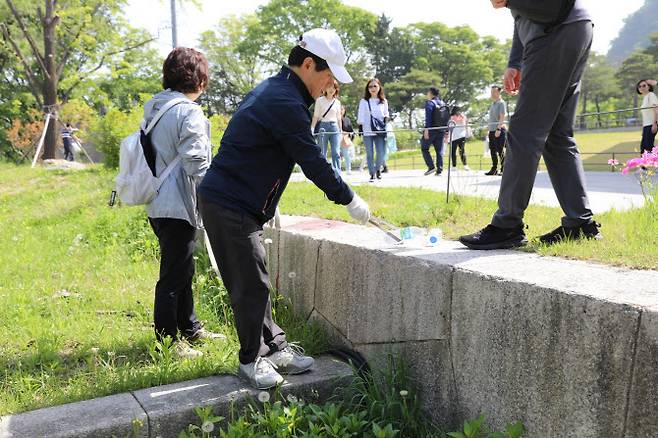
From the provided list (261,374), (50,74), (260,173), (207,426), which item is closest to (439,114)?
(260,173)

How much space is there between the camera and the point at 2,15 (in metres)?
19.3

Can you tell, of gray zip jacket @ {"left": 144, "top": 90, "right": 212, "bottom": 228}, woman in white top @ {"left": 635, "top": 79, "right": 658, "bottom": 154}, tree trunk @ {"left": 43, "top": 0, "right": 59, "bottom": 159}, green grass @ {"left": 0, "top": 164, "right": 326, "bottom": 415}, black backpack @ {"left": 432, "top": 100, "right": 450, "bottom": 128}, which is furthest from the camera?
→ tree trunk @ {"left": 43, "top": 0, "right": 59, "bottom": 159}

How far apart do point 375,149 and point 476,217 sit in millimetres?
5598

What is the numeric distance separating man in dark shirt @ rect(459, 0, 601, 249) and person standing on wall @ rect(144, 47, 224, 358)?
1.59m

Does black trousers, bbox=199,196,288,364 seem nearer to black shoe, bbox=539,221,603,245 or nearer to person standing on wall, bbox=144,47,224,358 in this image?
person standing on wall, bbox=144,47,224,358

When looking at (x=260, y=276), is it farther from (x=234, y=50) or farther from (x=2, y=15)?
(x=234, y=50)

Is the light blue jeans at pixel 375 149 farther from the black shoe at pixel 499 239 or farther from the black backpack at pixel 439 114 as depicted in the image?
the black shoe at pixel 499 239

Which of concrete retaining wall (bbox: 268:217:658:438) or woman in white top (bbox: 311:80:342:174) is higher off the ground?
woman in white top (bbox: 311:80:342:174)

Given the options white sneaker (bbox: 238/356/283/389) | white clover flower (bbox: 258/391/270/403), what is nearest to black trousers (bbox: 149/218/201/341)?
white sneaker (bbox: 238/356/283/389)

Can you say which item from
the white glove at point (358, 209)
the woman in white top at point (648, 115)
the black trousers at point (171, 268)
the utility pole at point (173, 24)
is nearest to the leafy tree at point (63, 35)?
the utility pole at point (173, 24)

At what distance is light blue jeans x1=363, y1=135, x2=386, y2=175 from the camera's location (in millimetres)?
9594

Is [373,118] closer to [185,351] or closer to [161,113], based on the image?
[161,113]

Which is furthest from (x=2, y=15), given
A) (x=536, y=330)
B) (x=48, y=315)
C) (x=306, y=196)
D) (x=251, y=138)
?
(x=536, y=330)

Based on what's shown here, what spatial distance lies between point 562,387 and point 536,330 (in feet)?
0.71
